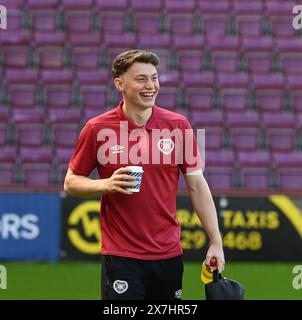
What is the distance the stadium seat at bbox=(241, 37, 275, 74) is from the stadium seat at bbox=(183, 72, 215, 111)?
80 centimetres

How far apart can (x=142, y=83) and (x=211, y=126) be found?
34.6ft

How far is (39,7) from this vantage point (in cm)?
1766

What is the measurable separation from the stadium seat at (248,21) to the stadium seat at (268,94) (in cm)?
122

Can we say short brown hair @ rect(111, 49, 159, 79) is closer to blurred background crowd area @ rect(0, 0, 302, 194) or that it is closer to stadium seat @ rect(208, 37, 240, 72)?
blurred background crowd area @ rect(0, 0, 302, 194)

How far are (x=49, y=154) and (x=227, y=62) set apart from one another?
384 cm

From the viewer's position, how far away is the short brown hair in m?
5.46

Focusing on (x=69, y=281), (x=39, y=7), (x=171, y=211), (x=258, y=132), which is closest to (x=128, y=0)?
(x=39, y=7)

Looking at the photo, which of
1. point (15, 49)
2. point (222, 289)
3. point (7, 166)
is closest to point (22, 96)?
point (15, 49)

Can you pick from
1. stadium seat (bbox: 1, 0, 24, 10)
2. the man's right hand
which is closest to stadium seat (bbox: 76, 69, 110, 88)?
stadium seat (bbox: 1, 0, 24, 10)

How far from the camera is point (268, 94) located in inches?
653

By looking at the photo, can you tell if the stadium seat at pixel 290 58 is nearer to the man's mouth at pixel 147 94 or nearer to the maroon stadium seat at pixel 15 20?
the maroon stadium seat at pixel 15 20

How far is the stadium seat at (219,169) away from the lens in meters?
15.1

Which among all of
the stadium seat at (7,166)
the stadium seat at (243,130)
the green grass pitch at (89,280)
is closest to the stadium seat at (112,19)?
the stadium seat at (243,130)
